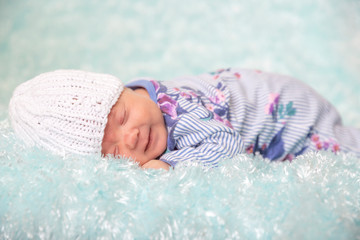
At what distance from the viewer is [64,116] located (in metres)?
1.05

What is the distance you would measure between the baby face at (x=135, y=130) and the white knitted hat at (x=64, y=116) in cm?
4

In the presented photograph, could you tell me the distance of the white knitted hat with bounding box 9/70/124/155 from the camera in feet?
3.46

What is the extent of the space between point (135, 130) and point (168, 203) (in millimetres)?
377

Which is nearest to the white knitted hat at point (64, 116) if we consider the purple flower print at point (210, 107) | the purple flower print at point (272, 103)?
the purple flower print at point (210, 107)

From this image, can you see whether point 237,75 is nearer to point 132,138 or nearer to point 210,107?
point 210,107

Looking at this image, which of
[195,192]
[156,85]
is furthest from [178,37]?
[195,192]

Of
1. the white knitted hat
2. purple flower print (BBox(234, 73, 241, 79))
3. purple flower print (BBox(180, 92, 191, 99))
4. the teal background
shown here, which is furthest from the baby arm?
the teal background

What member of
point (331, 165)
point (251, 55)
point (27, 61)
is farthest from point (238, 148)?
point (27, 61)

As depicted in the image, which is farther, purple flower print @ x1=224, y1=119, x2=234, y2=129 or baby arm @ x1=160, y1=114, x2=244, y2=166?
purple flower print @ x1=224, y1=119, x2=234, y2=129

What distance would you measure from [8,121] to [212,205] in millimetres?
821

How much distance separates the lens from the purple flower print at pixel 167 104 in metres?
1.27

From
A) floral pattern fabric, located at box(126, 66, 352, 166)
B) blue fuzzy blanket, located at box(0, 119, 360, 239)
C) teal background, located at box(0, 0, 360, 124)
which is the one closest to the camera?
blue fuzzy blanket, located at box(0, 119, 360, 239)

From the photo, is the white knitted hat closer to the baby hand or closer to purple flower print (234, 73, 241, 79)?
the baby hand

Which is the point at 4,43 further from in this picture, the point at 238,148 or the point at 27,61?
the point at 238,148
